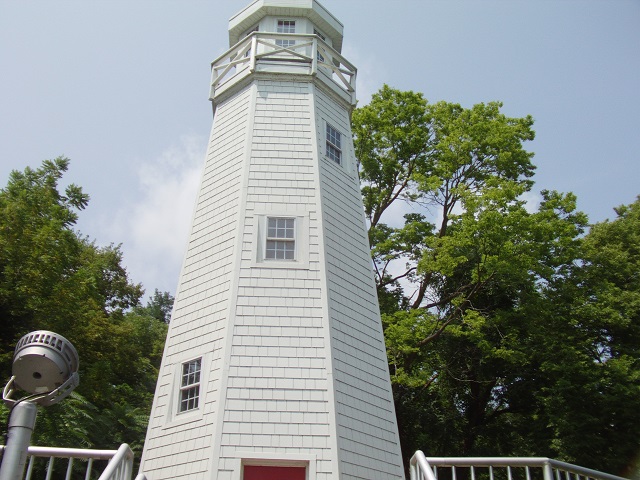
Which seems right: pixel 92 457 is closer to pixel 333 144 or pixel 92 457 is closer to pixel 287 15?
pixel 333 144

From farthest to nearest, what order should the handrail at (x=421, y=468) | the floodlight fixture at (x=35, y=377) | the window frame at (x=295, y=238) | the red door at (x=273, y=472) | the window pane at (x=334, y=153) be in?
the window pane at (x=334, y=153), the window frame at (x=295, y=238), the red door at (x=273, y=472), the handrail at (x=421, y=468), the floodlight fixture at (x=35, y=377)

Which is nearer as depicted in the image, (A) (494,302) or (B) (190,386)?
(B) (190,386)

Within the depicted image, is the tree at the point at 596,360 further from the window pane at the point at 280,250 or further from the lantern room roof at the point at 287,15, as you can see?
the window pane at the point at 280,250

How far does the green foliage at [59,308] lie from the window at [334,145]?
8820mm

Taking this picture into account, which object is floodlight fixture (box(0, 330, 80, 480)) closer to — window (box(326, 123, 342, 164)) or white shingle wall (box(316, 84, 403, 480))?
white shingle wall (box(316, 84, 403, 480))

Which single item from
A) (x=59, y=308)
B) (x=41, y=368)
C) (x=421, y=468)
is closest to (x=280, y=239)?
(x=421, y=468)

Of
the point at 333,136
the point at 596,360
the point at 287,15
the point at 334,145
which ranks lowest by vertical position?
the point at 596,360

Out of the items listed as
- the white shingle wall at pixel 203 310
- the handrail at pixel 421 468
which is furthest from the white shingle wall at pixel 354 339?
the handrail at pixel 421 468

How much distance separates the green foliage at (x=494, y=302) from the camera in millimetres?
18047

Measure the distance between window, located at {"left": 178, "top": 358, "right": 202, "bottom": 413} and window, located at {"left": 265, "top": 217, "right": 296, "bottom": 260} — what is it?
2.10 meters

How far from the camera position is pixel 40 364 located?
468cm

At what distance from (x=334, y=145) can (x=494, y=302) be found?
1076cm

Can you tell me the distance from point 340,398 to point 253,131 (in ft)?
17.7

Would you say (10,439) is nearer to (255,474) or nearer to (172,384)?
(255,474)
